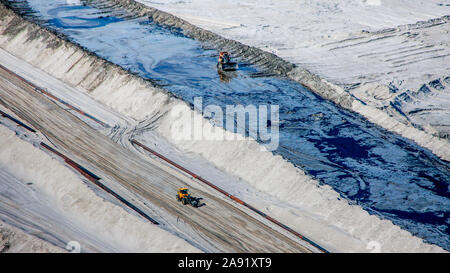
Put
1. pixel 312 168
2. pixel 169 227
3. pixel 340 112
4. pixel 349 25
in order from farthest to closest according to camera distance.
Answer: pixel 349 25
pixel 340 112
pixel 312 168
pixel 169 227

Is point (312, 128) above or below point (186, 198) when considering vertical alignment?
above

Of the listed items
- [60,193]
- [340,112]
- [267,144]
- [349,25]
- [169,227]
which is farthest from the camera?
[349,25]

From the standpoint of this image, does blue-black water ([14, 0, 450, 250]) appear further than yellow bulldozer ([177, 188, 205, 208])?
Yes

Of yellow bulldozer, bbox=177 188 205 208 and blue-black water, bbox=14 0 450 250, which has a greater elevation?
blue-black water, bbox=14 0 450 250

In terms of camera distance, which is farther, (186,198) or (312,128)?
(312,128)

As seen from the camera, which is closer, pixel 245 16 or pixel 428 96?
pixel 428 96

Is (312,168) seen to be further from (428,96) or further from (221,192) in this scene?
(428,96)

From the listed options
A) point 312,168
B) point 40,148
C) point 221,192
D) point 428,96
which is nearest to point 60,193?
point 40,148

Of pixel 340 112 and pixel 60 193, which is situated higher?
pixel 340 112
